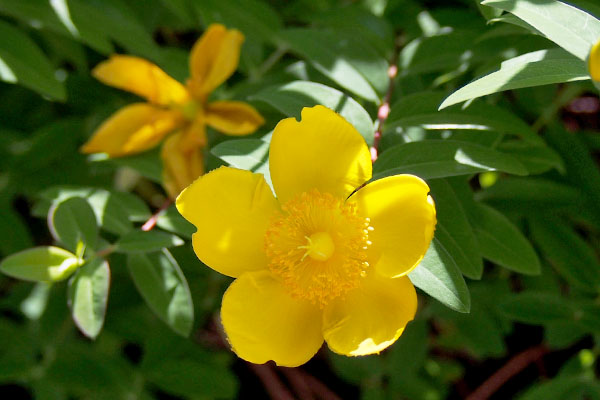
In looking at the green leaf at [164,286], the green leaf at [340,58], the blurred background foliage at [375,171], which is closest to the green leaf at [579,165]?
the blurred background foliage at [375,171]

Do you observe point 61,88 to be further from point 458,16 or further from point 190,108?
point 458,16

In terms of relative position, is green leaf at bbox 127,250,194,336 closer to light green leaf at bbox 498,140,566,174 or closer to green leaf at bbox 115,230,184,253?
green leaf at bbox 115,230,184,253

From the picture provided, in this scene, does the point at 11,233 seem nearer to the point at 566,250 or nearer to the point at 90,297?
the point at 90,297

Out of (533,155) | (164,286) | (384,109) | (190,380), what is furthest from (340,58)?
(190,380)

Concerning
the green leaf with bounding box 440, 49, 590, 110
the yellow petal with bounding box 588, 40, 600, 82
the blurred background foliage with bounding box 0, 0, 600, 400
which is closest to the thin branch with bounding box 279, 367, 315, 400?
the blurred background foliage with bounding box 0, 0, 600, 400

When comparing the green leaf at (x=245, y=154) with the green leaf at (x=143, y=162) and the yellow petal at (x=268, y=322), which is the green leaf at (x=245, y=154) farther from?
the green leaf at (x=143, y=162)

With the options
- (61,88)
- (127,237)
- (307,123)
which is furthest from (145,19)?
(307,123)
